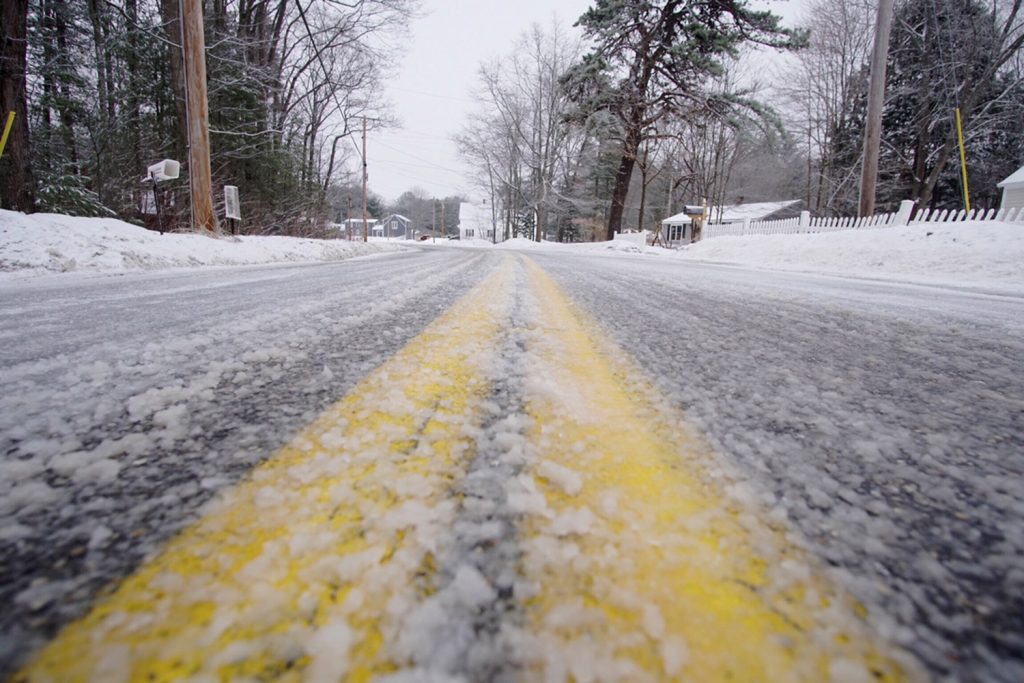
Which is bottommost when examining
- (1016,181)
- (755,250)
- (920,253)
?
(920,253)

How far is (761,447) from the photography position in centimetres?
65

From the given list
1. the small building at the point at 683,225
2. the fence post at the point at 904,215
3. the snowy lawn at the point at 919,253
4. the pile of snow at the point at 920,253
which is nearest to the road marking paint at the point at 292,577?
the snowy lawn at the point at 919,253

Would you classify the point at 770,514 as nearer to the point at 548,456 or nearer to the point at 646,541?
the point at 646,541

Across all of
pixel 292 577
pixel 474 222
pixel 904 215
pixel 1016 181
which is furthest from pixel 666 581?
pixel 474 222

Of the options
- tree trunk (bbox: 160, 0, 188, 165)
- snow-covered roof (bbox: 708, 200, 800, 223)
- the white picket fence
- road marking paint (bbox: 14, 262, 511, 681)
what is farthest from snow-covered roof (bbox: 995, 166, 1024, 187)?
tree trunk (bbox: 160, 0, 188, 165)

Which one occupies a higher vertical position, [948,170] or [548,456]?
[948,170]

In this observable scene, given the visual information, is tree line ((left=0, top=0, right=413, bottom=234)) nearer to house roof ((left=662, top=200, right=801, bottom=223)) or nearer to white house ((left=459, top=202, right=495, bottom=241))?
house roof ((left=662, top=200, right=801, bottom=223))

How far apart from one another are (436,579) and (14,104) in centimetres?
993

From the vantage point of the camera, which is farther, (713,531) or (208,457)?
(208,457)

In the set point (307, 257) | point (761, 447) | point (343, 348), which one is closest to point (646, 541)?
point (761, 447)

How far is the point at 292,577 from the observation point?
365 millimetres

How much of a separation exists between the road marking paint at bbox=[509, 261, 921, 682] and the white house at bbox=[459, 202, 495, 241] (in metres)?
57.7

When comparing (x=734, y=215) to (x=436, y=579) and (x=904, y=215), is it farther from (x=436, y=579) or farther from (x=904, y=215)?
(x=436, y=579)

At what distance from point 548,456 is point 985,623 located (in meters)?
0.42
